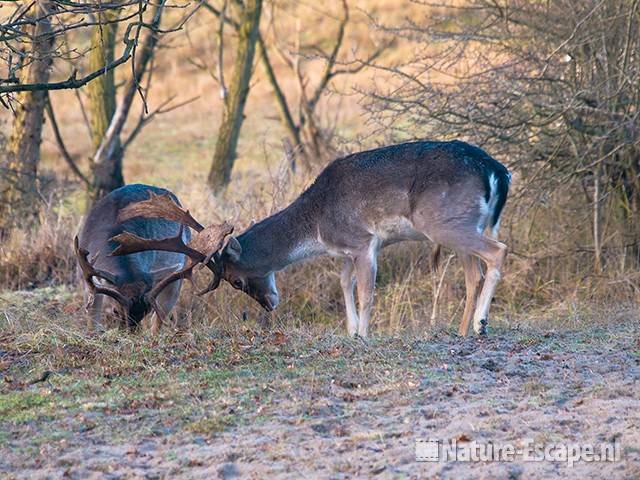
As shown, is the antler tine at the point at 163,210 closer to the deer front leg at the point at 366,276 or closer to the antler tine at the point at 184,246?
the antler tine at the point at 184,246

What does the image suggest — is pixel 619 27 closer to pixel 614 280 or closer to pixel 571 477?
pixel 614 280

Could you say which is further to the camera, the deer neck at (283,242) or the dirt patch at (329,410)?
the deer neck at (283,242)

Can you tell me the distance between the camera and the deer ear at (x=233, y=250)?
34.7 feet

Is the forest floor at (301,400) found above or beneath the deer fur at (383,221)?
beneath

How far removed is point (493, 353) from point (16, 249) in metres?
8.20

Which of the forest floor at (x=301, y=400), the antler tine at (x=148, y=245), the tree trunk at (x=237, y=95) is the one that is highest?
the tree trunk at (x=237, y=95)

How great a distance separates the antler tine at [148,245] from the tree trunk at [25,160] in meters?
5.90

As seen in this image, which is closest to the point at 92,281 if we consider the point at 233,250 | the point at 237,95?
the point at 233,250

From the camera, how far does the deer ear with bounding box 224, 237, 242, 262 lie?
10.6 m

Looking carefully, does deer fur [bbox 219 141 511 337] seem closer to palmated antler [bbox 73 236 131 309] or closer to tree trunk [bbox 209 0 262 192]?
palmated antler [bbox 73 236 131 309]

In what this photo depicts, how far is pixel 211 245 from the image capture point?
999cm

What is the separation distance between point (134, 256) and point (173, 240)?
0.65 meters

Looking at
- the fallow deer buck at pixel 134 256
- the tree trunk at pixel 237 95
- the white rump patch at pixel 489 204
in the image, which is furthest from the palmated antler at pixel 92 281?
the tree trunk at pixel 237 95

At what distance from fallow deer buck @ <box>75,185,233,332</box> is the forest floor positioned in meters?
0.70
